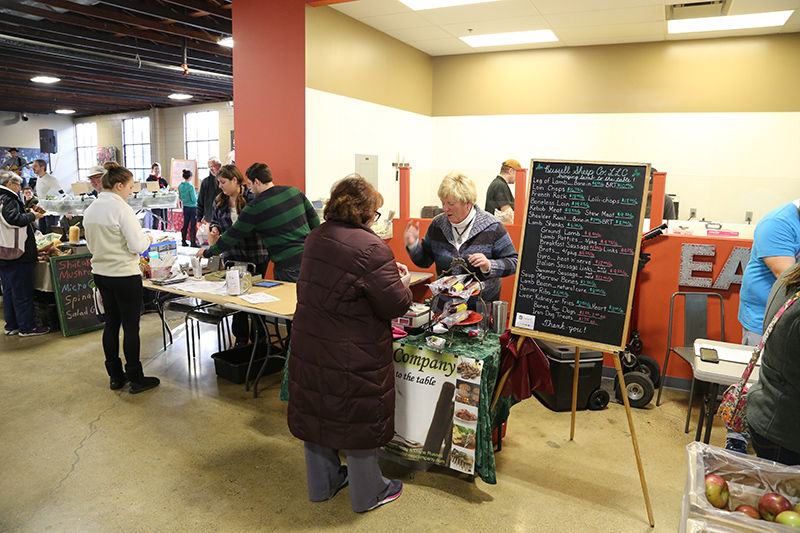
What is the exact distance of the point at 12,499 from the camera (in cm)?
266

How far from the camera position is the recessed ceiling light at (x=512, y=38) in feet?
20.4

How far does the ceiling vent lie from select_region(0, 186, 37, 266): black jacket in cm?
636

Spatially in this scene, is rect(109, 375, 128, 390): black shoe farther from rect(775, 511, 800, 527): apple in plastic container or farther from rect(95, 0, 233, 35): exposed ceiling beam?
rect(95, 0, 233, 35): exposed ceiling beam

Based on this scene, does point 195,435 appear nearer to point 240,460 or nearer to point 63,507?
point 240,460

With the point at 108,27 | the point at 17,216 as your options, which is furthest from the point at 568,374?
the point at 108,27

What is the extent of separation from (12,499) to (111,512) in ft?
1.86

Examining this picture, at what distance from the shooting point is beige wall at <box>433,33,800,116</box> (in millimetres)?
6035

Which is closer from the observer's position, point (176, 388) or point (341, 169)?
point (176, 388)

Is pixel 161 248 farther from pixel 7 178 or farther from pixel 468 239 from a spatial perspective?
pixel 468 239

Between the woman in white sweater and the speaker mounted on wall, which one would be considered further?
the speaker mounted on wall

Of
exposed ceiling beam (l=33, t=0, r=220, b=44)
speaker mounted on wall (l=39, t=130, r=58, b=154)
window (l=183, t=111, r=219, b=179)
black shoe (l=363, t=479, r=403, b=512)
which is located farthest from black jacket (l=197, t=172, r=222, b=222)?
speaker mounted on wall (l=39, t=130, r=58, b=154)

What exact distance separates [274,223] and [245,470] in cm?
176

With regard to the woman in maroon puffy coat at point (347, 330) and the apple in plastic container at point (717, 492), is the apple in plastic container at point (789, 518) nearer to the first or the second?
the apple in plastic container at point (717, 492)

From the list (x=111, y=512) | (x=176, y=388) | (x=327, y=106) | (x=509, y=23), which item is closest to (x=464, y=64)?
(x=509, y=23)
